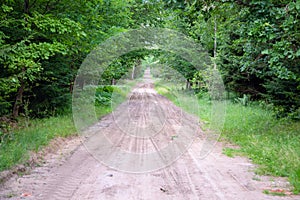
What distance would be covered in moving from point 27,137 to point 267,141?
6525mm

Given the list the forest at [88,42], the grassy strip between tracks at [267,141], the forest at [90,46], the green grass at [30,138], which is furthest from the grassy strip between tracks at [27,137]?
the grassy strip between tracks at [267,141]

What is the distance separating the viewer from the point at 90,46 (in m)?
12.2

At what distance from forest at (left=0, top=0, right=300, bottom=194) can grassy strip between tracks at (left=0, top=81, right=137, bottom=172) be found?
214 mm

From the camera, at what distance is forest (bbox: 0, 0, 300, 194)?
7.58m

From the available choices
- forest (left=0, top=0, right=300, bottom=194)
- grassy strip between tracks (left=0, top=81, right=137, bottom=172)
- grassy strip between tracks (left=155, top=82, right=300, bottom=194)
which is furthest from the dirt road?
forest (left=0, top=0, right=300, bottom=194)

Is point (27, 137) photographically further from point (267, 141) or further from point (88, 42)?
point (267, 141)

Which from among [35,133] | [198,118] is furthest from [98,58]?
[35,133]

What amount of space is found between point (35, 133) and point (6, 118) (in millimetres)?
1902

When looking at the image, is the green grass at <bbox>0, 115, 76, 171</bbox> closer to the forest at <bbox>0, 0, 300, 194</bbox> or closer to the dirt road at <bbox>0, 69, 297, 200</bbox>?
the forest at <bbox>0, 0, 300, 194</bbox>

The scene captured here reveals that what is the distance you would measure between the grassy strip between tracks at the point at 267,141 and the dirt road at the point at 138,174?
0.35 metres

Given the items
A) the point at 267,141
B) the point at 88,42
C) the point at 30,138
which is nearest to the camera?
the point at 30,138

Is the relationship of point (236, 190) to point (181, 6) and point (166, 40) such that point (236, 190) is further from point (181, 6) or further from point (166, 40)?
point (166, 40)

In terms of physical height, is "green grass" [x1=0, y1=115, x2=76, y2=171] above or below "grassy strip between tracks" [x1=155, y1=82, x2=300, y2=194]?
below

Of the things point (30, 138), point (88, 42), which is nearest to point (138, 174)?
point (30, 138)
